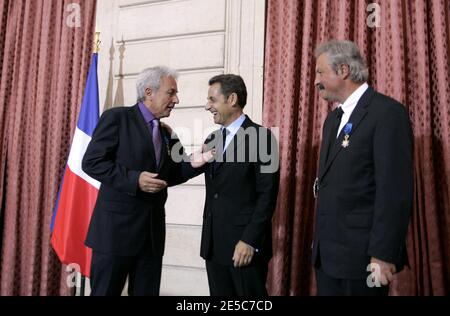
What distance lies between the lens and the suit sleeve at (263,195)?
1875mm

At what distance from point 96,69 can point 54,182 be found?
2.98 ft

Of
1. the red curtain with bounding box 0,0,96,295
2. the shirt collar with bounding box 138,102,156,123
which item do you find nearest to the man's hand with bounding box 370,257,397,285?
the shirt collar with bounding box 138,102,156,123

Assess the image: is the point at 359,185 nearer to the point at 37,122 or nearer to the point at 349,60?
the point at 349,60

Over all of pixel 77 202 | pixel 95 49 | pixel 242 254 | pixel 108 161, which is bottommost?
pixel 242 254

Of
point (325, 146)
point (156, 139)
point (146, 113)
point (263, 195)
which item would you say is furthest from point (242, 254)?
point (146, 113)

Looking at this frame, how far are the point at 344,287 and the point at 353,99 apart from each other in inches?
26.4

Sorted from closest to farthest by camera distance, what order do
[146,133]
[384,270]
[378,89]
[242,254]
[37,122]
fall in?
1. [384,270]
2. [242,254]
3. [146,133]
4. [378,89]
5. [37,122]

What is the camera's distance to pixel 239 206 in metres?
1.96

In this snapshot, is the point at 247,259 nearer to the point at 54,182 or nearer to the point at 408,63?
the point at 408,63

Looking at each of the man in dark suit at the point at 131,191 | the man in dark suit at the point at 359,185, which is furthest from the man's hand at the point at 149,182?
the man in dark suit at the point at 359,185

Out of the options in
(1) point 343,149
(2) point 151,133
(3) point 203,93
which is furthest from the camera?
(3) point 203,93

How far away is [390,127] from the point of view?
4.93 ft

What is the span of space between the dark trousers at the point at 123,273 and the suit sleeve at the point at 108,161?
30cm
